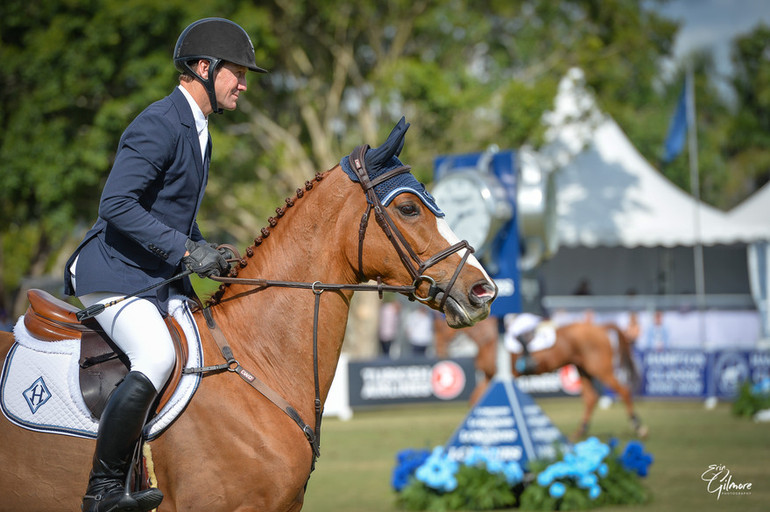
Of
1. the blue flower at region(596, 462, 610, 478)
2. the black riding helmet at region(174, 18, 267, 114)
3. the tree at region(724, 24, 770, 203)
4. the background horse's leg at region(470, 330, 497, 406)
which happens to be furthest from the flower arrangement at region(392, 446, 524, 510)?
the tree at region(724, 24, 770, 203)

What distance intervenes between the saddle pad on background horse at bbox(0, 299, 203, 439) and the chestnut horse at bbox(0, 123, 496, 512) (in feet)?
0.16

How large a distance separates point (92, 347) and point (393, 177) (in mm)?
1545

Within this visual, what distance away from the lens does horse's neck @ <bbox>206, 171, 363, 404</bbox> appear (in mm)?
3781

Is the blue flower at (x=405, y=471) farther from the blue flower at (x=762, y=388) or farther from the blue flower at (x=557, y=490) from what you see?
the blue flower at (x=762, y=388)

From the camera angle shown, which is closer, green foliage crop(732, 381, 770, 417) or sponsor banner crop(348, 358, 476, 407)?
green foliage crop(732, 381, 770, 417)

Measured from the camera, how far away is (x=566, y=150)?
22.8 m

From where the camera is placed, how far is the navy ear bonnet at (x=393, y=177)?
12.2 feet

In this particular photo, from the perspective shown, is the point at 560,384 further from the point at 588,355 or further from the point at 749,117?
the point at 749,117

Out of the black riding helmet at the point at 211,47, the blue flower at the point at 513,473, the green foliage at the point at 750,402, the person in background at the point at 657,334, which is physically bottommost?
the green foliage at the point at 750,402

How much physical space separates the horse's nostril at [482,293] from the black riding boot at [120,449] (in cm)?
141

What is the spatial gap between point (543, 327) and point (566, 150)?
8842mm

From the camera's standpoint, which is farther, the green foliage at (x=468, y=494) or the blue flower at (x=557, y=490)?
the green foliage at (x=468, y=494)

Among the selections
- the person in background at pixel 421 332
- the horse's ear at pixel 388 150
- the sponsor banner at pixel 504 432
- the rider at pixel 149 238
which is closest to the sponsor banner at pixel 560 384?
the person in background at pixel 421 332

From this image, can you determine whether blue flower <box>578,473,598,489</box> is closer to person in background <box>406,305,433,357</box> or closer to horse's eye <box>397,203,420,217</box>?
horse's eye <box>397,203,420,217</box>
